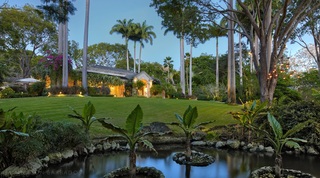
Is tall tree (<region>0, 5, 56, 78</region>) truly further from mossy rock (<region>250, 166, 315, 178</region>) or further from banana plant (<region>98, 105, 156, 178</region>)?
mossy rock (<region>250, 166, 315, 178</region>)

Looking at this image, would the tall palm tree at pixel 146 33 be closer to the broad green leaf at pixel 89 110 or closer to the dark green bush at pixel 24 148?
the broad green leaf at pixel 89 110

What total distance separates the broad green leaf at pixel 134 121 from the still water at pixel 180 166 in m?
1.43

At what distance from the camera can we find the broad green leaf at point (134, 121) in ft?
16.1

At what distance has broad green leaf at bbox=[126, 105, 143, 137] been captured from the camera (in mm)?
4919

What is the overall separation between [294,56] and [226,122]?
33.9 meters

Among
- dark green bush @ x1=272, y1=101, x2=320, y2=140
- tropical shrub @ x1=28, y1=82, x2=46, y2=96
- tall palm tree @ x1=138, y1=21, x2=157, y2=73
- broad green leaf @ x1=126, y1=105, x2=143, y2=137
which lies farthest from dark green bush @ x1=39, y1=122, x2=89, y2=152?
tall palm tree @ x1=138, y1=21, x2=157, y2=73

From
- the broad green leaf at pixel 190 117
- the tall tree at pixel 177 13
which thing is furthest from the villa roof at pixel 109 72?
the broad green leaf at pixel 190 117

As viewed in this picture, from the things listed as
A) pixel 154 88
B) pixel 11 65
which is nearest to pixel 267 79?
pixel 154 88

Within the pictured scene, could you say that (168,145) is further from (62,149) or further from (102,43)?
(102,43)

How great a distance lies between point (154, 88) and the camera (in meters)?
31.2

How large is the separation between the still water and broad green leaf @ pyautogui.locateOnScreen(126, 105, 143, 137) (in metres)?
1.43

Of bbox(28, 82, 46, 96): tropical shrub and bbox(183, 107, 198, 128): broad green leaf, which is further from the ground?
bbox(28, 82, 46, 96): tropical shrub

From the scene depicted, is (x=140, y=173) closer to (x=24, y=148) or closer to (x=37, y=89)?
(x=24, y=148)

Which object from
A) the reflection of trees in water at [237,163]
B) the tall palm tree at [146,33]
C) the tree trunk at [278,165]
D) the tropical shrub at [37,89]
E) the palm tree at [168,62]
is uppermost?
the tall palm tree at [146,33]
